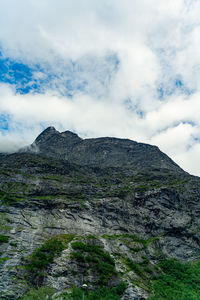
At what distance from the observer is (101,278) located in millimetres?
56156

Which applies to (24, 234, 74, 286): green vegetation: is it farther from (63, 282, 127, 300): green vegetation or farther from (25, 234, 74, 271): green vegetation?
(63, 282, 127, 300): green vegetation

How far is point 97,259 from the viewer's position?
6288 centimetres

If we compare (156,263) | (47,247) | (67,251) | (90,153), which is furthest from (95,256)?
(90,153)

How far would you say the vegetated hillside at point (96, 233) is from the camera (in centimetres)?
5397

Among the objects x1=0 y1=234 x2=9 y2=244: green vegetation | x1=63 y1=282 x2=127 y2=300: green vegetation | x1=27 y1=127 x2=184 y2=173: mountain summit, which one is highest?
x1=27 y1=127 x2=184 y2=173: mountain summit

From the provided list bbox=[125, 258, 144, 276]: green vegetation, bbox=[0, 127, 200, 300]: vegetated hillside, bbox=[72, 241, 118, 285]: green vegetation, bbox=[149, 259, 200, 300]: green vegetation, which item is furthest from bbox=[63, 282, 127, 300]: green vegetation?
bbox=[125, 258, 144, 276]: green vegetation

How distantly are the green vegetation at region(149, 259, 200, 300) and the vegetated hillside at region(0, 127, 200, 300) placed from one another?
0.83 ft

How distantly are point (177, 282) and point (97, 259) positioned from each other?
22477 millimetres

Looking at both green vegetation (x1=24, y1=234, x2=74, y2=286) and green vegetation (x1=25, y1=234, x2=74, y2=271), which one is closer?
green vegetation (x1=24, y1=234, x2=74, y2=286)

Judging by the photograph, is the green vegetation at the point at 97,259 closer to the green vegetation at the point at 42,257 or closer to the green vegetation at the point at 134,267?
the green vegetation at the point at 42,257

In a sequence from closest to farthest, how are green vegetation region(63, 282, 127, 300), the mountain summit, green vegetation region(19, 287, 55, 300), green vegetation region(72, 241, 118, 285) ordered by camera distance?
1. green vegetation region(19, 287, 55, 300)
2. green vegetation region(63, 282, 127, 300)
3. green vegetation region(72, 241, 118, 285)
4. the mountain summit

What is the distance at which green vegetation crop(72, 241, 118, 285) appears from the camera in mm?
57944

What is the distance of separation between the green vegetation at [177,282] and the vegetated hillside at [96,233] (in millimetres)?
252

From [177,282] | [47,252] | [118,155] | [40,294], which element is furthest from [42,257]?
[118,155]
